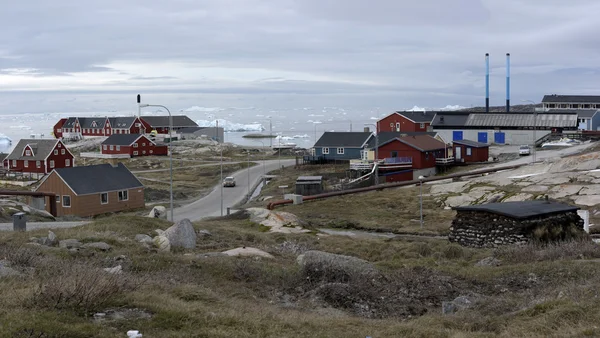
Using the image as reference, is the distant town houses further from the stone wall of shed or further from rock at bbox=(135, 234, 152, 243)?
the stone wall of shed

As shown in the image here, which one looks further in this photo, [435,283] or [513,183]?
[513,183]

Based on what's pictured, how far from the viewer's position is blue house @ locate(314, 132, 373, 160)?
286 ft

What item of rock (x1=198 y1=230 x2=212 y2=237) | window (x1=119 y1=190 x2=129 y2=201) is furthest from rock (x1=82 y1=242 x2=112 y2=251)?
window (x1=119 y1=190 x2=129 y2=201)

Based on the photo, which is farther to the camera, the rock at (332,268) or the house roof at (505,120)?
the house roof at (505,120)

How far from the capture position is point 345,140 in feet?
293

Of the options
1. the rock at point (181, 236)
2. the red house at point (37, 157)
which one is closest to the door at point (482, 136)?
the red house at point (37, 157)

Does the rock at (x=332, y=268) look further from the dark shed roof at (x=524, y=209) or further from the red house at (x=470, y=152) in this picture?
the red house at (x=470, y=152)

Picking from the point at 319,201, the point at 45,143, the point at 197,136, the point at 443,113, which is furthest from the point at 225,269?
the point at 197,136

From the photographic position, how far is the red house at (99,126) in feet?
451

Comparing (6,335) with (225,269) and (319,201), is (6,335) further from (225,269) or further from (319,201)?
(319,201)

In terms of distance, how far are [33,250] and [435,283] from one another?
11327 millimetres

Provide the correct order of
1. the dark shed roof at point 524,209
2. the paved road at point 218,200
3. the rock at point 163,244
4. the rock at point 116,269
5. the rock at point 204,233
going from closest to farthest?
the rock at point 116,269
the rock at point 163,244
the dark shed roof at point 524,209
the rock at point 204,233
the paved road at point 218,200

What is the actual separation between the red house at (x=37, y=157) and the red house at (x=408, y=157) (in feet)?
156

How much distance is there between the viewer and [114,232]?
2430cm
